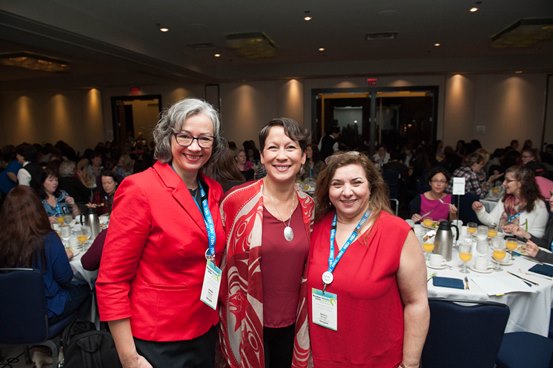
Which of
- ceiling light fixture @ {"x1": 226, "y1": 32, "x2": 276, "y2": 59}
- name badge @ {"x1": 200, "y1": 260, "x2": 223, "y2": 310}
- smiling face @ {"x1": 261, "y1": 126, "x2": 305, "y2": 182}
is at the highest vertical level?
ceiling light fixture @ {"x1": 226, "y1": 32, "x2": 276, "y2": 59}

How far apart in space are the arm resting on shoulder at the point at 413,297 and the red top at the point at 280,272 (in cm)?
41

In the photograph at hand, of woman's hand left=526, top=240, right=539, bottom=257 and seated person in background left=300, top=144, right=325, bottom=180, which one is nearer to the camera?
woman's hand left=526, top=240, right=539, bottom=257

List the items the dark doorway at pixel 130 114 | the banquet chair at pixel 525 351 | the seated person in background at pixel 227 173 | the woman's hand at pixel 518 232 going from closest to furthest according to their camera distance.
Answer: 1. the banquet chair at pixel 525 351
2. the woman's hand at pixel 518 232
3. the seated person in background at pixel 227 173
4. the dark doorway at pixel 130 114

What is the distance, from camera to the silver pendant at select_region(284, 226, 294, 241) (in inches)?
64.1

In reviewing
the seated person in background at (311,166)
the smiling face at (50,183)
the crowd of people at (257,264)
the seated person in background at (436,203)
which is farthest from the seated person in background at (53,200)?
the seated person in background at (311,166)

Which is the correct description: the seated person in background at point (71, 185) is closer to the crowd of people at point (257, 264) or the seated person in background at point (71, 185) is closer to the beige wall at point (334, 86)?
the crowd of people at point (257, 264)

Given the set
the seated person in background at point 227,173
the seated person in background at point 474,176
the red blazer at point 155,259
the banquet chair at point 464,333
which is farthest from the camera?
the seated person in background at point 474,176

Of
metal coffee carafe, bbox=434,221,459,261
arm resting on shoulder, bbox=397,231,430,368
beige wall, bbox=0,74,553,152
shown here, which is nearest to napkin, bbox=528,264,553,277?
metal coffee carafe, bbox=434,221,459,261

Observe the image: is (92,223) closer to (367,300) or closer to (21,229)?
(21,229)

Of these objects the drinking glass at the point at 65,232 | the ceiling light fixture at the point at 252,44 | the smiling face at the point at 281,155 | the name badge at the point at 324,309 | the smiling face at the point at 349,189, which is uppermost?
the ceiling light fixture at the point at 252,44

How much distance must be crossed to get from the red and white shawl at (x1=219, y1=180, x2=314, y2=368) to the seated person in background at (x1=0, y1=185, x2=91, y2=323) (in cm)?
151

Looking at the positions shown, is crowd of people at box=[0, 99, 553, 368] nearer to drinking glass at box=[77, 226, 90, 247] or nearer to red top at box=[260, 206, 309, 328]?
red top at box=[260, 206, 309, 328]

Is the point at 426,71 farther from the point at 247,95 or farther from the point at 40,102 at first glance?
the point at 40,102

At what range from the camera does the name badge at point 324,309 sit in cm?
147
